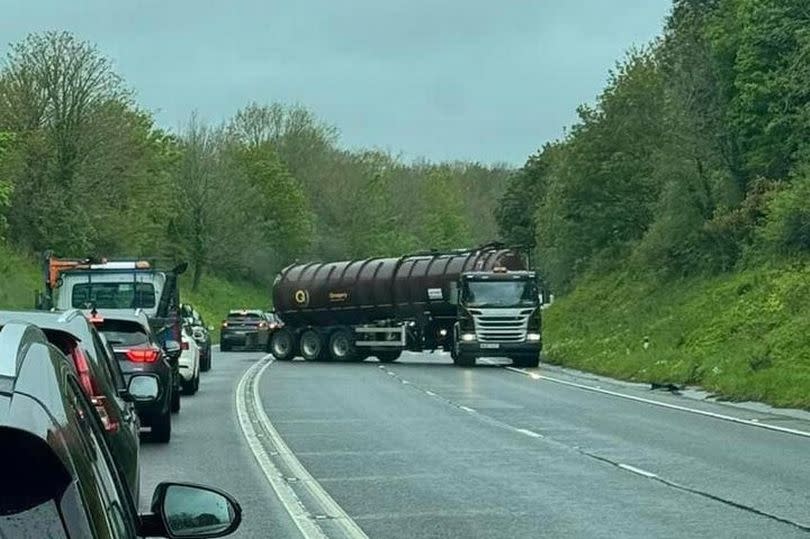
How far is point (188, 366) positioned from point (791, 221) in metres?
17.1

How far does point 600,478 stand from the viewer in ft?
48.1

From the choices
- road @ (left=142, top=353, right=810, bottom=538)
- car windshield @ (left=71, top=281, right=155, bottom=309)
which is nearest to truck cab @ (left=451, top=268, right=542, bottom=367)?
road @ (left=142, top=353, right=810, bottom=538)

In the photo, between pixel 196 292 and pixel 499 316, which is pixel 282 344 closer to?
pixel 499 316

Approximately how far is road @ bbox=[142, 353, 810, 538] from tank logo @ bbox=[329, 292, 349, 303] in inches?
780

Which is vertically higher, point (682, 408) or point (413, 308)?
point (413, 308)

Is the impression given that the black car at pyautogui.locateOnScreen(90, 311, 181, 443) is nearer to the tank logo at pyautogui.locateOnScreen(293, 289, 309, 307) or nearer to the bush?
the bush

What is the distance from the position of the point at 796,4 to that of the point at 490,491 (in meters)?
33.8

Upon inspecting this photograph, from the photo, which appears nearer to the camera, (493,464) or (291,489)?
(291,489)

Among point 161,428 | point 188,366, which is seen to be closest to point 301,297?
point 188,366

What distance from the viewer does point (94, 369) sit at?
7137 millimetres

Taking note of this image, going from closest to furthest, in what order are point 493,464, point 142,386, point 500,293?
point 142,386
point 493,464
point 500,293

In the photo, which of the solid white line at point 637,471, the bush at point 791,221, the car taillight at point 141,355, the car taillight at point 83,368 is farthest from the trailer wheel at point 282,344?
the car taillight at point 83,368

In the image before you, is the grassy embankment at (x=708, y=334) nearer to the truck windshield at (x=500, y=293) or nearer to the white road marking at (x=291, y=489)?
the truck windshield at (x=500, y=293)

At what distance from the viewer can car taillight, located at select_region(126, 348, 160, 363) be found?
18.2 meters
